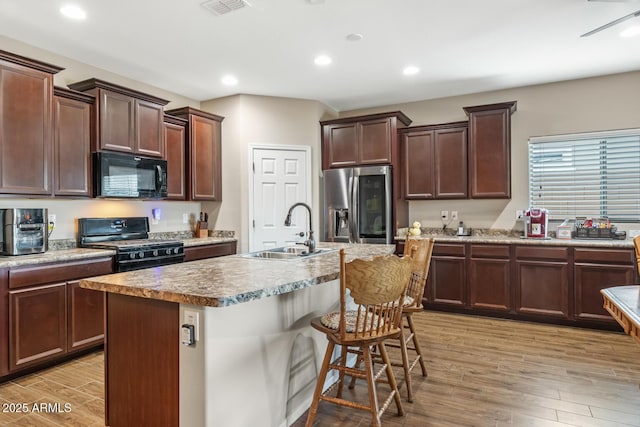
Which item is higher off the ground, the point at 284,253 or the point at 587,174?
the point at 587,174

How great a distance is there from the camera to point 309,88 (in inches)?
184

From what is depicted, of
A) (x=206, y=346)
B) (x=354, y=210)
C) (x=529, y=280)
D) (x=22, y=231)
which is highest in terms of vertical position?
(x=354, y=210)

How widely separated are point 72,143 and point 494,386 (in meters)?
3.96

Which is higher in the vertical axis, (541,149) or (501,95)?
(501,95)

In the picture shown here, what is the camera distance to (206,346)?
5.32 ft

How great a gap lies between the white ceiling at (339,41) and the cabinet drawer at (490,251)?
6.32 feet

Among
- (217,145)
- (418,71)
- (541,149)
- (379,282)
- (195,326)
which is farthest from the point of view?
(217,145)

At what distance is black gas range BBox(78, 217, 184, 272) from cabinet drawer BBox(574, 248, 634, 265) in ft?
13.5

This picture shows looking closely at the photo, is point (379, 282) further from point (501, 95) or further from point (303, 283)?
point (501, 95)

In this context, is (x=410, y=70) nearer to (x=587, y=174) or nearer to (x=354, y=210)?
(x=354, y=210)

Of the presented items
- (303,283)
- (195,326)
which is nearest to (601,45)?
(303,283)

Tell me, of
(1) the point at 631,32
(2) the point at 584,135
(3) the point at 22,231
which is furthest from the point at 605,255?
(3) the point at 22,231

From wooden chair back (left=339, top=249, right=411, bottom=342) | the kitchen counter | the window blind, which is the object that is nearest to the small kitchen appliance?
wooden chair back (left=339, top=249, right=411, bottom=342)

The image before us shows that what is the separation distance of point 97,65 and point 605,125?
5.50 metres
